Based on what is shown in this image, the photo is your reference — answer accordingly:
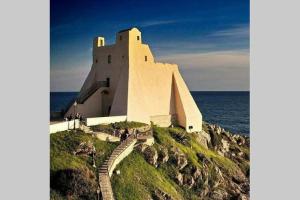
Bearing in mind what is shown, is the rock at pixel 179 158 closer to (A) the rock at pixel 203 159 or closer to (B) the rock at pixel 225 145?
(A) the rock at pixel 203 159

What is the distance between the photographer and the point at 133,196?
10969 millimetres

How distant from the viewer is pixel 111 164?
11297 millimetres

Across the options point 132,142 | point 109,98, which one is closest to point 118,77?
point 109,98

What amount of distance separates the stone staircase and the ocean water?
2293 millimetres

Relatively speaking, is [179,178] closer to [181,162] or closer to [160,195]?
[181,162]

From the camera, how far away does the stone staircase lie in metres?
10.6

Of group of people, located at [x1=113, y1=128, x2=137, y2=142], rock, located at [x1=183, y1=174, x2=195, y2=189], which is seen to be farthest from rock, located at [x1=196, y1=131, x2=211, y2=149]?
group of people, located at [x1=113, y1=128, x2=137, y2=142]

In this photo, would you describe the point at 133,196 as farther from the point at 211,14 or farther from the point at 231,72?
the point at 211,14

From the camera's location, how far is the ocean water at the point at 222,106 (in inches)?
458

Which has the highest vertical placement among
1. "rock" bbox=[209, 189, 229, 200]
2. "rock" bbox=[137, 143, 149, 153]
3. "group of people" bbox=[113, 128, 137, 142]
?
"group of people" bbox=[113, 128, 137, 142]

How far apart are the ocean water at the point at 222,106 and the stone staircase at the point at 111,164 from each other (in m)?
2.29

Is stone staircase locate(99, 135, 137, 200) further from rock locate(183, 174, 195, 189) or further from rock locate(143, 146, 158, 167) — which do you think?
rock locate(183, 174, 195, 189)

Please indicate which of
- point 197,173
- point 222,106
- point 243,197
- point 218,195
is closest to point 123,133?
point 197,173

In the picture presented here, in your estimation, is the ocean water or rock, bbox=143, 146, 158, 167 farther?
rock, bbox=143, 146, 158, 167
